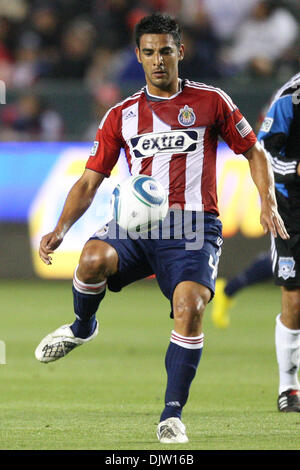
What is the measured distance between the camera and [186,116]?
5438 mm

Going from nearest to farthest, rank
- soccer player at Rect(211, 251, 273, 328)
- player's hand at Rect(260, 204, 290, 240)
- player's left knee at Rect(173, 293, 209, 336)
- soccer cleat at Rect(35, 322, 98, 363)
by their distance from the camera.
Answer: player's left knee at Rect(173, 293, 209, 336)
player's hand at Rect(260, 204, 290, 240)
soccer cleat at Rect(35, 322, 98, 363)
soccer player at Rect(211, 251, 273, 328)

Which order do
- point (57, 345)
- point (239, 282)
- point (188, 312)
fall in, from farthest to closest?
1. point (239, 282)
2. point (57, 345)
3. point (188, 312)

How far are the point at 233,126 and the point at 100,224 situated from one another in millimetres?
6923

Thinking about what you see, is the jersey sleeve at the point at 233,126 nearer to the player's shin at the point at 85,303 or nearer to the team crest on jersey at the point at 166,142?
the team crest on jersey at the point at 166,142

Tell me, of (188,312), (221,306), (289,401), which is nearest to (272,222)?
(188,312)

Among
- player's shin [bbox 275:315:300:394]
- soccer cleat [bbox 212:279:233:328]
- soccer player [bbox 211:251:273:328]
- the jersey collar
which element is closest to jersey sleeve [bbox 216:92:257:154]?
the jersey collar

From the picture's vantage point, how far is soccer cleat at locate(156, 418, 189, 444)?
4871 millimetres

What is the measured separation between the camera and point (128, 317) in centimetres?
1056

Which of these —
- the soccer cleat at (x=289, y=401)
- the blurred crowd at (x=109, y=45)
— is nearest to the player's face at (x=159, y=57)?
the soccer cleat at (x=289, y=401)

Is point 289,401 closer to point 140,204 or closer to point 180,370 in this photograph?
point 180,370

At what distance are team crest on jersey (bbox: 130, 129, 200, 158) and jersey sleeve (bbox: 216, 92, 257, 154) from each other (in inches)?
6.4

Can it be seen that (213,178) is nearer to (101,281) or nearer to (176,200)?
(176,200)

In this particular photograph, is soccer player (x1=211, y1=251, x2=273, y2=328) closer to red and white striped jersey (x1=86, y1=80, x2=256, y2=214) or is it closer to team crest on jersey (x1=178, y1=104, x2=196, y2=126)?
A: red and white striped jersey (x1=86, y1=80, x2=256, y2=214)
